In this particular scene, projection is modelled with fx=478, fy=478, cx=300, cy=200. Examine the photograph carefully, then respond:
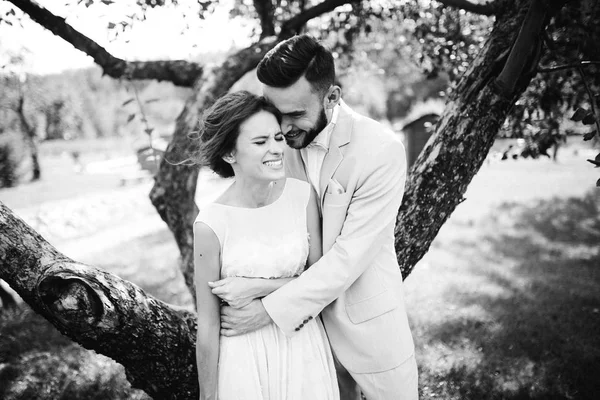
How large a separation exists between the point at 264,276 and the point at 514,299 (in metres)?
4.69

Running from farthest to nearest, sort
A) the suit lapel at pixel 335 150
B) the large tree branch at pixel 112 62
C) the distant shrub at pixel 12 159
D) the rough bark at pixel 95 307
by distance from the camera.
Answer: the distant shrub at pixel 12 159, the large tree branch at pixel 112 62, the suit lapel at pixel 335 150, the rough bark at pixel 95 307

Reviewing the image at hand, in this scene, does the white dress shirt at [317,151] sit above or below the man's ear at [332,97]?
below

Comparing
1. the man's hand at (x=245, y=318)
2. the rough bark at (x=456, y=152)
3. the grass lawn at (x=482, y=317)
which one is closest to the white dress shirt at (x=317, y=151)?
the man's hand at (x=245, y=318)

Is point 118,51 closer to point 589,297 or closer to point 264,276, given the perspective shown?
point 264,276

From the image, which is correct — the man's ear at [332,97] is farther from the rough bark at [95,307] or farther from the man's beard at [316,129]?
the rough bark at [95,307]

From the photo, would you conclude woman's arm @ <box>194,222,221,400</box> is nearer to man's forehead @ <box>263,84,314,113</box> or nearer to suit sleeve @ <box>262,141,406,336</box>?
suit sleeve @ <box>262,141,406,336</box>

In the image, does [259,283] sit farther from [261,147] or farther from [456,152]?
[456,152]

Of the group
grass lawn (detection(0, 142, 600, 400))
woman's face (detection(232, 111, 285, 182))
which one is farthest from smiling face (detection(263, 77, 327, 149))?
grass lawn (detection(0, 142, 600, 400))

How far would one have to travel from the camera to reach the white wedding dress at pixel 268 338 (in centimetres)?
227

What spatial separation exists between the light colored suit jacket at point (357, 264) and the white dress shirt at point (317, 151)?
3 cm

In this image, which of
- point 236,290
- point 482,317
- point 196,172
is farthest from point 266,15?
point 482,317

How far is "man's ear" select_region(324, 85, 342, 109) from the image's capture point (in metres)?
2.53

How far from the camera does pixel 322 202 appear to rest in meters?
2.50

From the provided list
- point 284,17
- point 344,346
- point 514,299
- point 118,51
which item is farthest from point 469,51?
point 344,346
